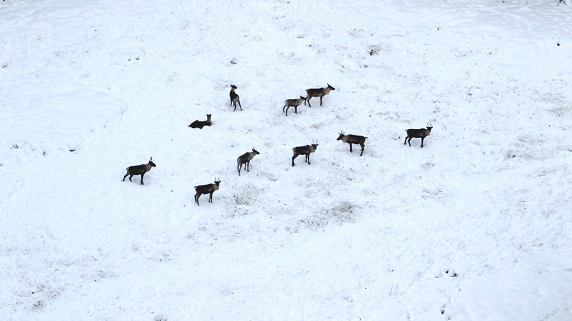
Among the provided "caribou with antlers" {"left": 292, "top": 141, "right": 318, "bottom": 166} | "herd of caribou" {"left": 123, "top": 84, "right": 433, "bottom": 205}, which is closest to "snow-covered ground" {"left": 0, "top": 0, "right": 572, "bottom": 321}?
"herd of caribou" {"left": 123, "top": 84, "right": 433, "bottom": 205}

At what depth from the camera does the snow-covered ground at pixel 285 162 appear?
15.4 meters

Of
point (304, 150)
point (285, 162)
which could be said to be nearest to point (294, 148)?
point (304, 150)

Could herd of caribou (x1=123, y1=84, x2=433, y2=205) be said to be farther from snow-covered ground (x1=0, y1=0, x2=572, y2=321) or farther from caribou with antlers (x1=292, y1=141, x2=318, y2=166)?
snow-covered ground (x1=0, y1=0, x2=572, y2=321)

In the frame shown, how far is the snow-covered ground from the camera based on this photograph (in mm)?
15430

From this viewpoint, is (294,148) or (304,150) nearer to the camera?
(294,148)

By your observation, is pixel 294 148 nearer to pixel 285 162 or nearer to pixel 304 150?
pixel 304 150

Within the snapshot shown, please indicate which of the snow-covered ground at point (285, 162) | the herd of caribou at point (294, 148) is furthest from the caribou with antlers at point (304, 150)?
the snow-covered ground at point (285, 162)

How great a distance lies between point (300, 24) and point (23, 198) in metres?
17.6

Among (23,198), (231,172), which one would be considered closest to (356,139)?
(231,172)

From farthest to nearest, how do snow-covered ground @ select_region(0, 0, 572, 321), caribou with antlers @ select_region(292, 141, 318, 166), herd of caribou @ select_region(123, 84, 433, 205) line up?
1. caribou with antlers @ select_region(292, 141, 318, 166)
2. herd of caribou @ select_region(123, 84, 433, 205)
3. snow-covered ground @ select_region(0, 0, 572, 321)

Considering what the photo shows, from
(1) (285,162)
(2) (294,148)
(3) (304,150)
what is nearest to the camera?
(2) (294,148)

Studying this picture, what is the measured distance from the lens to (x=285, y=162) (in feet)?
69.3

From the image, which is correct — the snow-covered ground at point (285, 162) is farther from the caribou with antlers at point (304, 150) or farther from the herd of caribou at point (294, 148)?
the caribou with antlers at point (304, 150)

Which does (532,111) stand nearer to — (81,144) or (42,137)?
(81,144)
